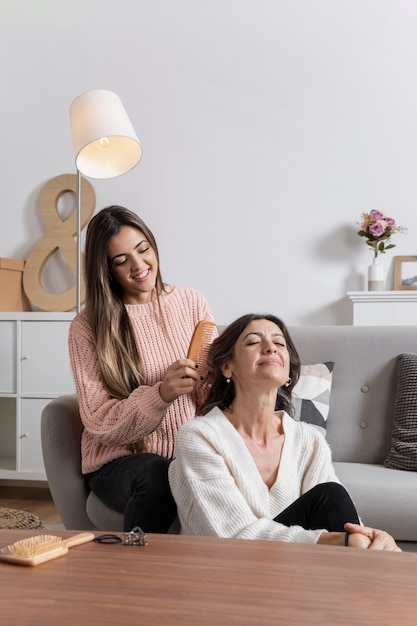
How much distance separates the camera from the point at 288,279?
427 centimetres

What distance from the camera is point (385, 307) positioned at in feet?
13.3

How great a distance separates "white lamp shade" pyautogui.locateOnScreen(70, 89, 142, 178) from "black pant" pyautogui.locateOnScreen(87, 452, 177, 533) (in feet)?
4.31

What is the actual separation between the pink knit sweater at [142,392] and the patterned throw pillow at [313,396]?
465 millimetres

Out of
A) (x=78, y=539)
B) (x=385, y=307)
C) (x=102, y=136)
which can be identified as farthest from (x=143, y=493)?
(x=385, y=307)

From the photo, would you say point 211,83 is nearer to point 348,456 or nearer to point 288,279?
point 288,279

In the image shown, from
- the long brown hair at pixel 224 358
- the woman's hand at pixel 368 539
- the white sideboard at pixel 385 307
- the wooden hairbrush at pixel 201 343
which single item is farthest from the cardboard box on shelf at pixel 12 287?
the woman's hand at pixel 368 539

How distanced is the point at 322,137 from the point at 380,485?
234 cm

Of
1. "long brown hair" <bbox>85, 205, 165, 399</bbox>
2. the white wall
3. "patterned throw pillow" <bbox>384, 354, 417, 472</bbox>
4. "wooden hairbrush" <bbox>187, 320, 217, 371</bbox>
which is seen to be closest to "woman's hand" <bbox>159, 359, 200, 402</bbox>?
"wooden hairbrush" <bbox>187, 320, 217, 371</bbox>

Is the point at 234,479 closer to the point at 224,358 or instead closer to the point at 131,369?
the point at 224,358

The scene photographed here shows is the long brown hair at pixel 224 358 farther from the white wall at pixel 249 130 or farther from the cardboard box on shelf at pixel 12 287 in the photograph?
the cardboard box on shelf at pixel 12 287

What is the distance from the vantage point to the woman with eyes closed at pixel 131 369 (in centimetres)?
211

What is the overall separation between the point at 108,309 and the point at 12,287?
228 centimetres

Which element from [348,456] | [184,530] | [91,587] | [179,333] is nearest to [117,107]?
[179,333]

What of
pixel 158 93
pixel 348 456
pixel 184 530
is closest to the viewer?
pixel 184 530
